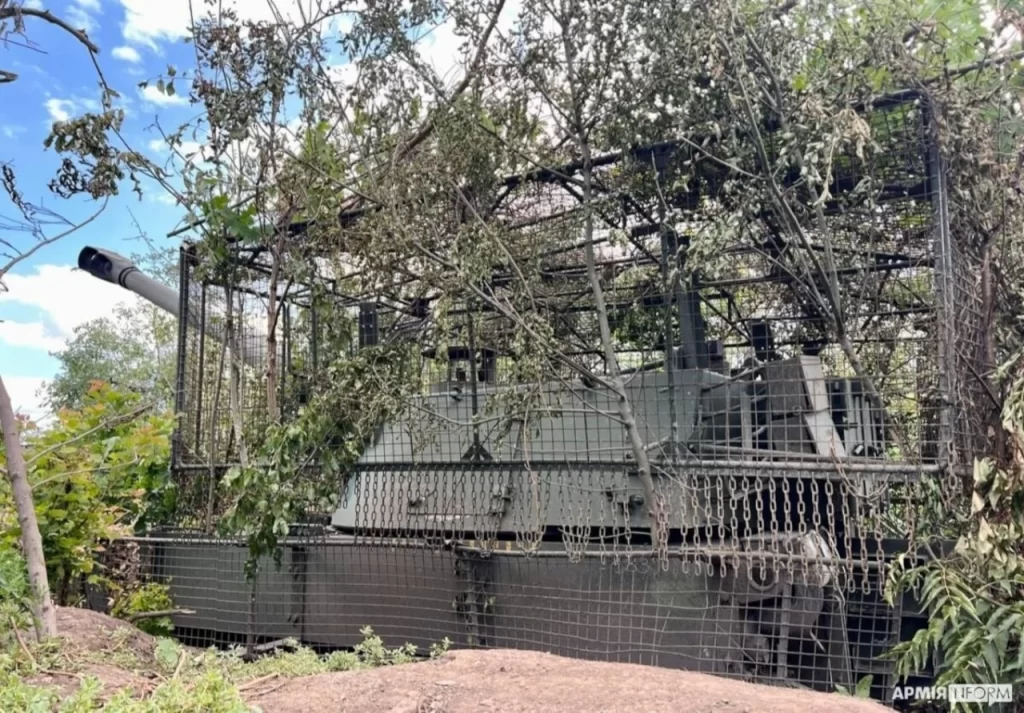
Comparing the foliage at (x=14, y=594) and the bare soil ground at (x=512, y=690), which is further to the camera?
the foliage at (x=14, y=594)

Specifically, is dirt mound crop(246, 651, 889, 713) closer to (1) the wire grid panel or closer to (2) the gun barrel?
(1) the wire grid panel

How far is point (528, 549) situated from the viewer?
4.40 meters

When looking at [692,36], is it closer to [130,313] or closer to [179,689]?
[179,689]

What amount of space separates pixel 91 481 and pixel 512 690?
4333mm

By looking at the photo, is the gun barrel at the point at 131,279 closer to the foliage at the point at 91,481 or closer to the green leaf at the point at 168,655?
the foliage at the point at 91,481

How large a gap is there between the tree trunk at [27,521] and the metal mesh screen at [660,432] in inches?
60.5

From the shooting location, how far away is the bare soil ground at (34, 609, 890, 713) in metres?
2.85

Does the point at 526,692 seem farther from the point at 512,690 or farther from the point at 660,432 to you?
the point at 660,432

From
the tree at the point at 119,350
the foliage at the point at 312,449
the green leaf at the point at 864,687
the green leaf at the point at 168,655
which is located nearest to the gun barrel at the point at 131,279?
the foliage at the point at 312,449

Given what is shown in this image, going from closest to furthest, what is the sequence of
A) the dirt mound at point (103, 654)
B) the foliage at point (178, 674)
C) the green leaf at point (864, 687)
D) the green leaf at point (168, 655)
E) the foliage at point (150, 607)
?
1. the foliage at point (178, 674)
2. the dirt mound at point (103, 654)
3. the green leaf at point (864, 687)
4. the green leaf at point (168, 655)
5. the foliage at point (150, 607)

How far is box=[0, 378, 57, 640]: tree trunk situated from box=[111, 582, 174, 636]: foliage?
2032mm

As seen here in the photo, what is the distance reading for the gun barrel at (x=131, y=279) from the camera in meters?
6.72

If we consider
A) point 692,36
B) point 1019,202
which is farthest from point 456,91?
point 1019,202

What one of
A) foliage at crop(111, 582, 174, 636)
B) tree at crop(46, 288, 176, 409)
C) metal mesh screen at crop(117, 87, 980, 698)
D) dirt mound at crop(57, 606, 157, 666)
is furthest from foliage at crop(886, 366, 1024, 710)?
tree at crop(46, 288, 176, 409)
